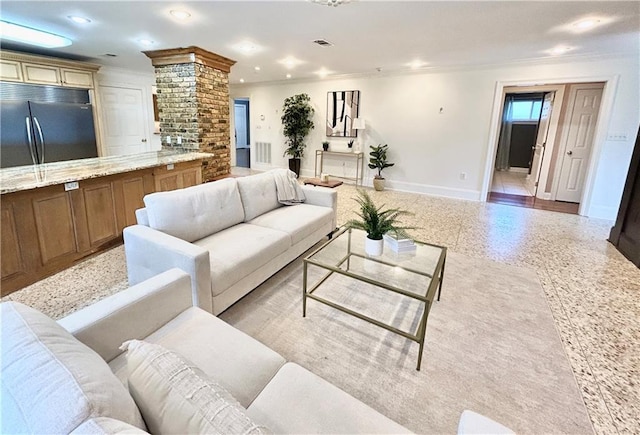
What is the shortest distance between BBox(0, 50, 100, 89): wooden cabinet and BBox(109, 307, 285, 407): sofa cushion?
17.8 ft

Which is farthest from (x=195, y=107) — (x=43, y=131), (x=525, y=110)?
(x=525, y=110)

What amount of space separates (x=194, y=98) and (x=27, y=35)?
1.86 metres

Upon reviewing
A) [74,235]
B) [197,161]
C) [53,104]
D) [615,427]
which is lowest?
[615,427]

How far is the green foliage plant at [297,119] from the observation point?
7.21 m

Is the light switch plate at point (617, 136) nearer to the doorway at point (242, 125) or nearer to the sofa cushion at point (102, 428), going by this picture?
the sofa cushion at point (102, 428)

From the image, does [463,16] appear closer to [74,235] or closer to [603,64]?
[603,64]

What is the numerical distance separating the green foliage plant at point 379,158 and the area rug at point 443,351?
402cm

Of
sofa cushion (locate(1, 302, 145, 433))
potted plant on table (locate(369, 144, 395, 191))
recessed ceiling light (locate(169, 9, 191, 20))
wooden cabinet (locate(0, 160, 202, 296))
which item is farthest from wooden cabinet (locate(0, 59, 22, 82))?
potted plant on table (locate(369, 144, 395, 191))

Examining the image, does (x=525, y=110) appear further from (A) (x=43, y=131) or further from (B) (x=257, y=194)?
(A) (x=43, y=131)

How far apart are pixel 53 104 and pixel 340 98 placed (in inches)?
201

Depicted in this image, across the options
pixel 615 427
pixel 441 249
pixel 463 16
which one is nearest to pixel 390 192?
pixel 463 16

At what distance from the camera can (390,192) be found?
637 cm

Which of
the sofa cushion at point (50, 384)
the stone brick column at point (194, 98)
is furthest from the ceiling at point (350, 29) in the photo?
the sofa cushion at point (50, 384)

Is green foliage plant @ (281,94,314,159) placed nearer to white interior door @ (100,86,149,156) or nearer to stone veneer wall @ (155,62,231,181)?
stone veneer wall @ (155,62,231,181)
